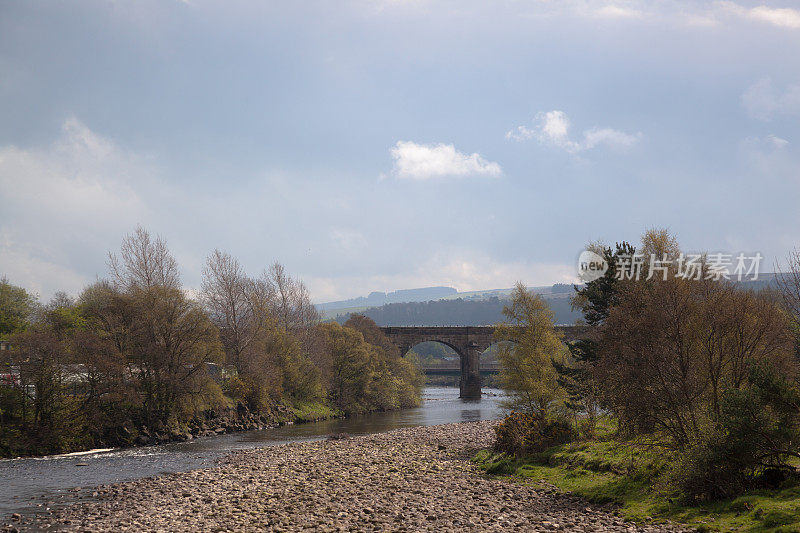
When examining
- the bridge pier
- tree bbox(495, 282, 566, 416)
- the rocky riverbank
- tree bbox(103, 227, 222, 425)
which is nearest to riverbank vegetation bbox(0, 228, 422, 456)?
tree bbox(103, 227, 222, 425)

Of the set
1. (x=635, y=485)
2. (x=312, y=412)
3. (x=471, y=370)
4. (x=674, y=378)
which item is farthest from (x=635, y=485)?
(x=471, y=370)

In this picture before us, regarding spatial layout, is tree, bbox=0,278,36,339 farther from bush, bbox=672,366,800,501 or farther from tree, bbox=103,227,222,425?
bush, bbox=672,366,800,501

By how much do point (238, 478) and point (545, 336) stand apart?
24.2 metres

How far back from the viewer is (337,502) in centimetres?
2662

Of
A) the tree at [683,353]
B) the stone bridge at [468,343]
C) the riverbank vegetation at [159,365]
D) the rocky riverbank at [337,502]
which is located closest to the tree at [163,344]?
the riverbank vegetation at [159,365]

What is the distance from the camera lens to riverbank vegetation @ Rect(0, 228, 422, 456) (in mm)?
48156

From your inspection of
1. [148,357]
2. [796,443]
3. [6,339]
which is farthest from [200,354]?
[796,443]

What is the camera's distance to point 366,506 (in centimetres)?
2547

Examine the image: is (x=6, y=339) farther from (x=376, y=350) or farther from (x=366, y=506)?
(x=376, y=350)

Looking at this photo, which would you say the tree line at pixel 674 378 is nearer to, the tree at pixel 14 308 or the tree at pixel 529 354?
the tree at pixel 529 354

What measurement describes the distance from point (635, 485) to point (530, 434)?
1174cm

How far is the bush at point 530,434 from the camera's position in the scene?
122 feet

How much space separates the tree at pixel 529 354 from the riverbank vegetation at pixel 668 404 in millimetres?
106

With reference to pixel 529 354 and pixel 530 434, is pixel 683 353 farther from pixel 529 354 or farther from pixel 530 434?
pixel 529 354
